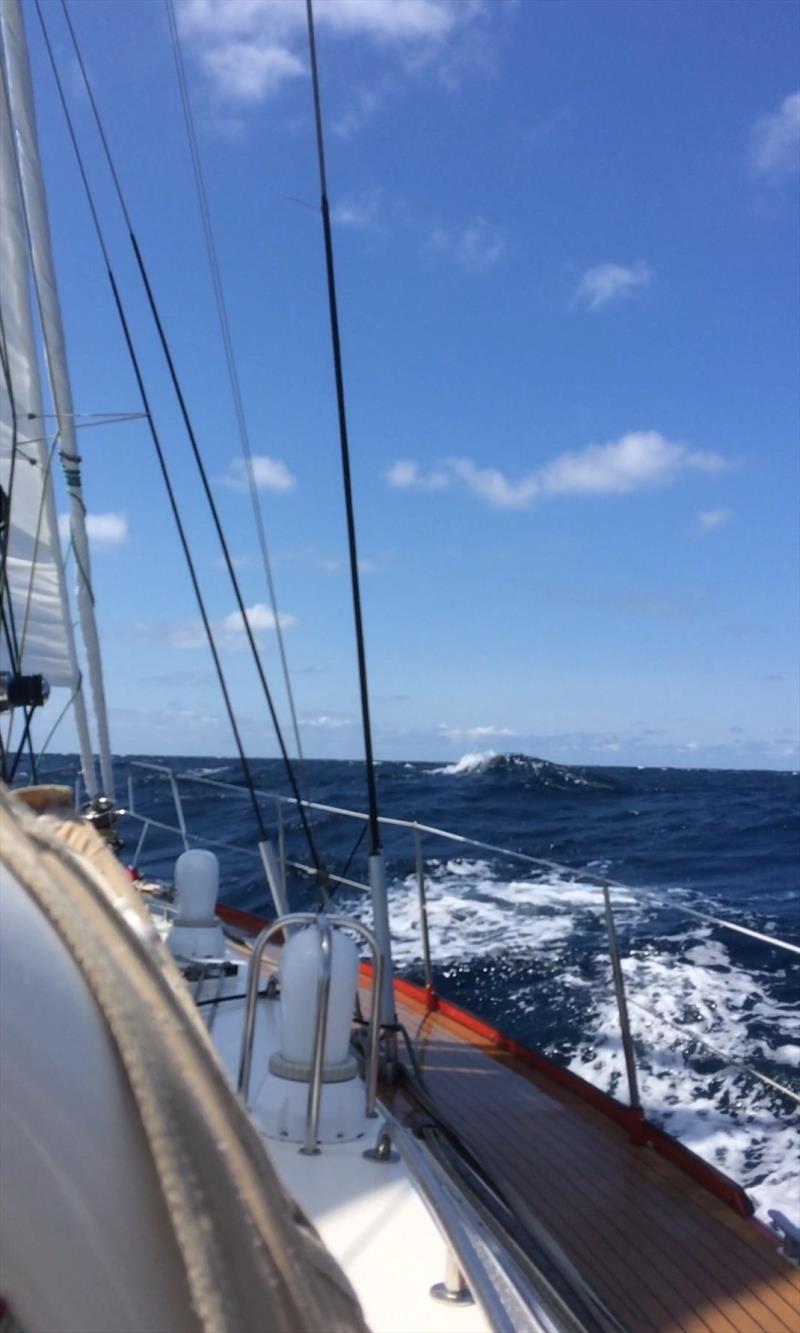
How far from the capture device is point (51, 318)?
5520 millimetres

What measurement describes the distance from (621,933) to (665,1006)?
1.96m

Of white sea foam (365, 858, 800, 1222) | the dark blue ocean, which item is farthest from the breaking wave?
white sea foam (365, 858, 800, 1222)

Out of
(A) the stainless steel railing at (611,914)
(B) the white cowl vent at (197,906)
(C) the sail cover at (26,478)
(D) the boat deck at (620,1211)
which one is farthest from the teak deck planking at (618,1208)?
(C) the sail cover at (26,478)

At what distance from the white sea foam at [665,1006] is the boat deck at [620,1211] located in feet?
1.67

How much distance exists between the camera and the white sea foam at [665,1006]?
433 cm

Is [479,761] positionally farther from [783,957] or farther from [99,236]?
[99,236]

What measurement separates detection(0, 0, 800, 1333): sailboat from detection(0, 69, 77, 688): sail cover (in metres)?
0.02

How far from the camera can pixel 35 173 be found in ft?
18.3

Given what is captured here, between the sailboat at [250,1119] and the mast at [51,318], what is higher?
the mast at [51,318]

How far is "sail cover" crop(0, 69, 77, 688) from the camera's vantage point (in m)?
5.62

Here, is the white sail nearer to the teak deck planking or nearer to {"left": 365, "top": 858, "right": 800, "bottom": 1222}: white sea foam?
the teak deck planking

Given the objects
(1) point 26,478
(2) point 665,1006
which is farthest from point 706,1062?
(1) point 26,478

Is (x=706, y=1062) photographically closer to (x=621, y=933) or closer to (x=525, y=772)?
(x=621, y=933)

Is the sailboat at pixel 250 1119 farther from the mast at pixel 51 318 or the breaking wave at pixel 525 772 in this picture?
the breaking wave at pixel 525 772
